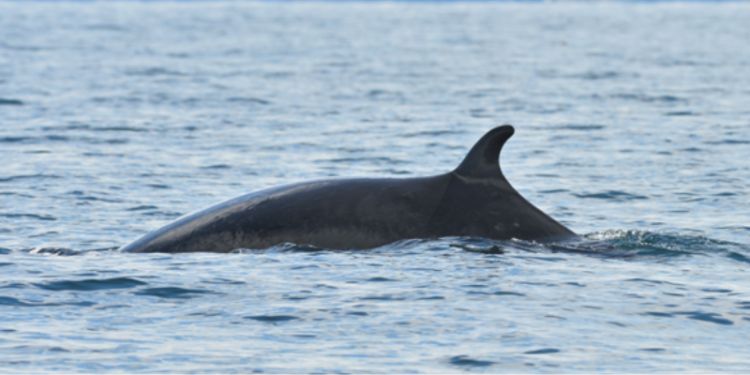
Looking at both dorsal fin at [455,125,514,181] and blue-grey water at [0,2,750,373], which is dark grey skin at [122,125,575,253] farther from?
blue-grey water at [0,2,750,373]

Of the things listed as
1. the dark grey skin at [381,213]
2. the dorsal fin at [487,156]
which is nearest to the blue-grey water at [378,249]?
the dark grey skin at [381,213]

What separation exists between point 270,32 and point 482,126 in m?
48.3

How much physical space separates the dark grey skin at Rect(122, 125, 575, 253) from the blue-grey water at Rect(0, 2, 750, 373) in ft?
0.47

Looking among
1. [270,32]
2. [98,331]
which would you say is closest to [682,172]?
[98,331]

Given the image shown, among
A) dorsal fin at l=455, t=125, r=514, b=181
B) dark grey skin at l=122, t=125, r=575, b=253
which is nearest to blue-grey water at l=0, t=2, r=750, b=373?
dark grey skin at l=122, t=125, r=575, b=253

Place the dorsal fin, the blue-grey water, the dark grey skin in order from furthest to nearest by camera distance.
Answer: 1. the dark grey skin
2. the dorsal fin
3. the blue-grey water

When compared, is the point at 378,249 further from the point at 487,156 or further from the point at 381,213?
the point at 487,156

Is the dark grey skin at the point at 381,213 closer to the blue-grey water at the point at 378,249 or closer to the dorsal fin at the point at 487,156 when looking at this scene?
the dorsal fin at the point at 487,156

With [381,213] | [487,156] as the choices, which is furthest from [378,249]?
[487,156]

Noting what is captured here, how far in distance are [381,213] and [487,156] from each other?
3.10ft

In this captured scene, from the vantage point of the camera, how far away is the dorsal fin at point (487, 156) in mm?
12297

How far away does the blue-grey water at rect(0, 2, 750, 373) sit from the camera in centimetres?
1022

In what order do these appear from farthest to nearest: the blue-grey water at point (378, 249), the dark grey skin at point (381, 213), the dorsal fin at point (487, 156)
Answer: the dark grey skin at point (381, 213) → the dorsal fin at point (487, 156) → the blue-grey water at point (378, 249)

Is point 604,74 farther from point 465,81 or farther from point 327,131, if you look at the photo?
point 327,131
